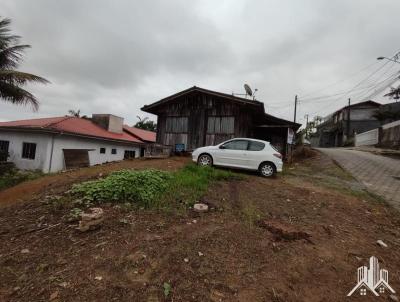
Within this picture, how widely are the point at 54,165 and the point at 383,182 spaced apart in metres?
17.7

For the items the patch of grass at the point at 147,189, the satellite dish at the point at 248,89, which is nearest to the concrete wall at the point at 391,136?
the satellite dish at the point at 248,89

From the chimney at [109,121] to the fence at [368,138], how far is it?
87.9ft

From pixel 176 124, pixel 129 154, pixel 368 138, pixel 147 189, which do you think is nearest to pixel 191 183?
pixel 147 189

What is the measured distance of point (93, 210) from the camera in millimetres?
5227

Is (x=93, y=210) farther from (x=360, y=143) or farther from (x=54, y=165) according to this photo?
(x=360, y=143)

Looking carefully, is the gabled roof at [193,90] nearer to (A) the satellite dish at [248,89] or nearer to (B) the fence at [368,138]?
(A) the satellite dish at [248,89]

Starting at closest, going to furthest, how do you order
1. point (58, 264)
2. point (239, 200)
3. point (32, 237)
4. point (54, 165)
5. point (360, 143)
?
point (58, 264) → point (32, 237) → point (239, 200) → point (54, 165) → point (360, 143)

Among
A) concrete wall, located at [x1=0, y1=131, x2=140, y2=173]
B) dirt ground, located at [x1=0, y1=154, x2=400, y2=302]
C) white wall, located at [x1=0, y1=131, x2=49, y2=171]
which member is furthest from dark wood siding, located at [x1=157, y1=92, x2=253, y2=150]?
dirt ground, located at [x1=0, y1=154, x2=400, y2=302]

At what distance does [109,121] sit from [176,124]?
10.0 metres

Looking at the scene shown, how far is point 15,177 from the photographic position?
1453cm

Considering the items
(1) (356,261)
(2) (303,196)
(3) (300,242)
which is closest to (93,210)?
(3) (300,242)

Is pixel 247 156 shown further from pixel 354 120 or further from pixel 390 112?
pixel 354 120

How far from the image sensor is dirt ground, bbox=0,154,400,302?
326cm

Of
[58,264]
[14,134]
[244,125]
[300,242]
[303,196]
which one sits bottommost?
[58,264]
